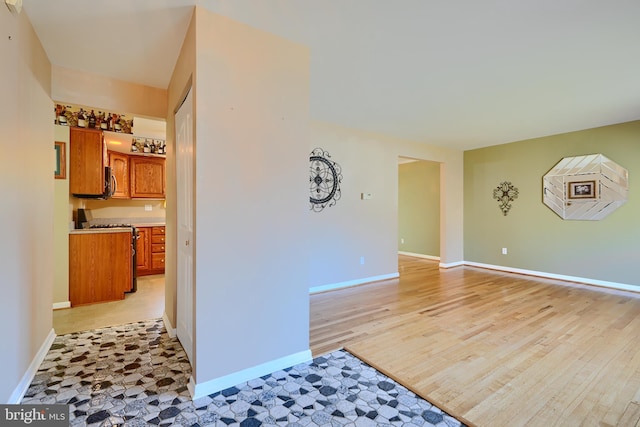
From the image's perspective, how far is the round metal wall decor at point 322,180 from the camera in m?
4.17

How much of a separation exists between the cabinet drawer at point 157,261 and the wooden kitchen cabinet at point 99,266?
5.02ft

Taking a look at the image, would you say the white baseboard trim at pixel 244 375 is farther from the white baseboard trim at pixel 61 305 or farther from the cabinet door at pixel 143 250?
the cabinet door at pixel 143 250

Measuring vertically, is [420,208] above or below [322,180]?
below

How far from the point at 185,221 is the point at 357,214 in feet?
9.45

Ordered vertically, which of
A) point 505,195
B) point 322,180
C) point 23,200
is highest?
point 322,180

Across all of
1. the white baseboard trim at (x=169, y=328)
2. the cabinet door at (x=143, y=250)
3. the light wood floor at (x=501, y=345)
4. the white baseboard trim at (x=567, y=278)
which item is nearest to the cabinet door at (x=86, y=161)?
the cabinet door at (x=143, y=250)

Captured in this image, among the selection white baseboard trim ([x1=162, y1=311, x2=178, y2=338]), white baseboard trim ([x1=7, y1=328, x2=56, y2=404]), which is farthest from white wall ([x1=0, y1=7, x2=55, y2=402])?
white baseboard trim ([x1=162, y1=311, x2=178, y2=338])

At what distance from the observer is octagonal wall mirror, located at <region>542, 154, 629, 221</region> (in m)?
4.37

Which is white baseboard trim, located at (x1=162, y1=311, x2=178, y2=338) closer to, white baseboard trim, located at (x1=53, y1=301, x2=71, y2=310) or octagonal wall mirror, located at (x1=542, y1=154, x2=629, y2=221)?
white baseboard trim, located at (x1=53, y1=301, x2=71, y2=310)

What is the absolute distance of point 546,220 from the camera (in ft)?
16.8

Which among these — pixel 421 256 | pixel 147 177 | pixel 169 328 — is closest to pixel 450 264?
pixel 421 256

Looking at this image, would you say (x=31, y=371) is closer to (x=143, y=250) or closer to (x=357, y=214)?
(x=143, y=250)

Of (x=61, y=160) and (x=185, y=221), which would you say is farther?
(x=61, y=160)

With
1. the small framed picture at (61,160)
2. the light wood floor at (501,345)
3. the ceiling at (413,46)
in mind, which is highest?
the ceiling at (413,46)
